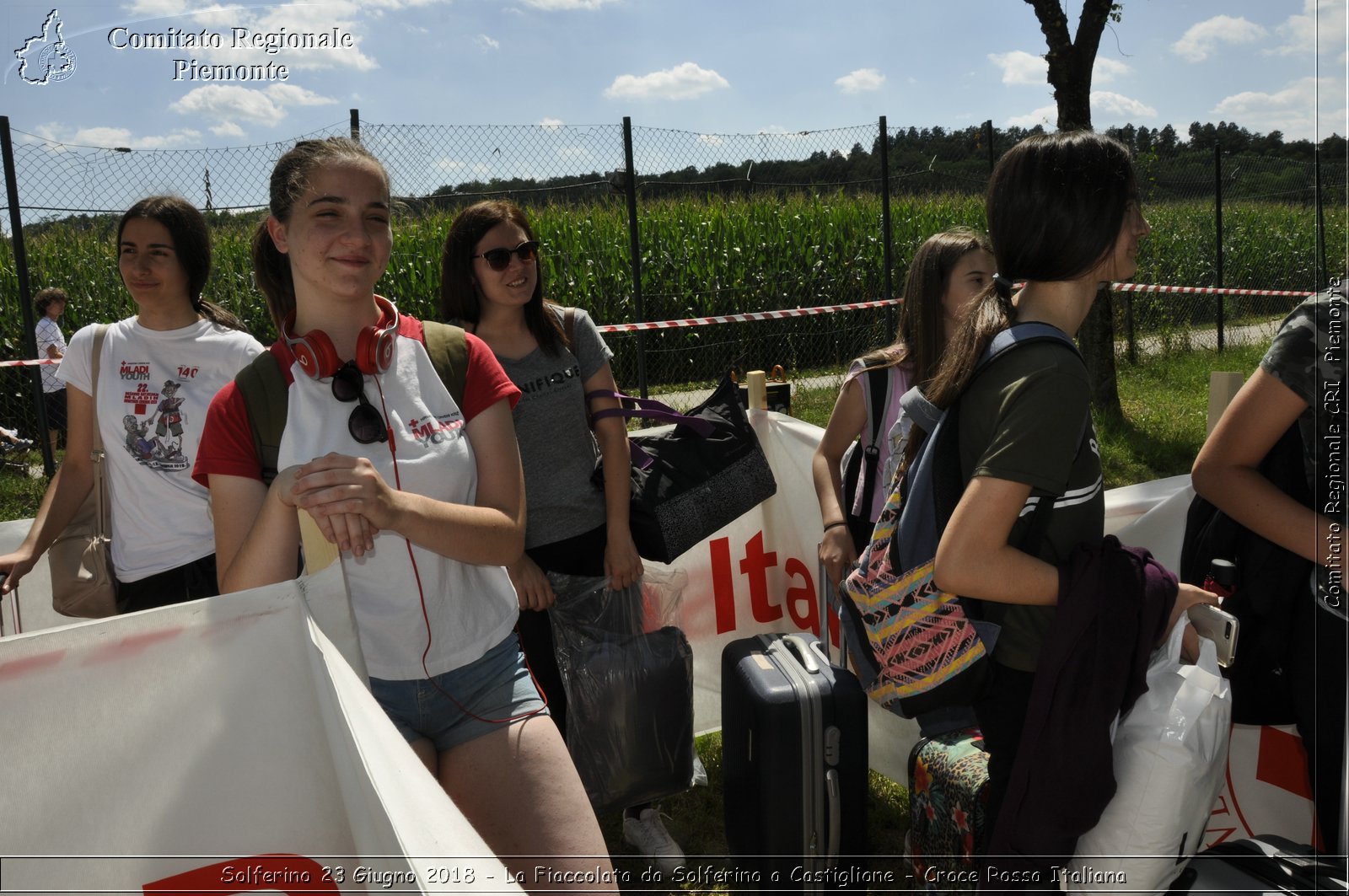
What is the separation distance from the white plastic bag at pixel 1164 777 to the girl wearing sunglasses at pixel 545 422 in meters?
1.79

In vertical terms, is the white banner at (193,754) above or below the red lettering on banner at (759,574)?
above

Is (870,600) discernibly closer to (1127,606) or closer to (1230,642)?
(1127,606)

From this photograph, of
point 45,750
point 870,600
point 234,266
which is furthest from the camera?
point 234,266

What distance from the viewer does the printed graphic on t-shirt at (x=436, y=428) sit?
1.93m

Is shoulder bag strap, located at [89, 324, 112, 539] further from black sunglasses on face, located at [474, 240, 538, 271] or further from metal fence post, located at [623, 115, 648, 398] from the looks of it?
metal fence post, located at [623, 115, 648, 398]

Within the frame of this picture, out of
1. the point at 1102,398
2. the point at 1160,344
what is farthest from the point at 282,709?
the point at 1160,344

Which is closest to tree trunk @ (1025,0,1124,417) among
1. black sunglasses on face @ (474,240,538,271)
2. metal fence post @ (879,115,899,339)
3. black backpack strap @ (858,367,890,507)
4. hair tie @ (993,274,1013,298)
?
metal fence post @ (879,115,899,339)

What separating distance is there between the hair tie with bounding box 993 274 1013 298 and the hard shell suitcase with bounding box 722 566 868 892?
4.16 feet

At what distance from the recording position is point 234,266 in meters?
12.2

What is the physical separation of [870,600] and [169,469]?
2279 millimetres

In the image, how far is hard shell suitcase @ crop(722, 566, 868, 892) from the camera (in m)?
A: 2.75

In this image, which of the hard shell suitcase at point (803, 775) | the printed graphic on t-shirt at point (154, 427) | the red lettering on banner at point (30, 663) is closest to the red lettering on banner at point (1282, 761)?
the hard shell suitcase at point (803, 775)

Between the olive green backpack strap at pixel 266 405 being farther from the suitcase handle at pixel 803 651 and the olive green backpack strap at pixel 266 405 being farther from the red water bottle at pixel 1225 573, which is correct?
the red water bottle at pixel 1225 573

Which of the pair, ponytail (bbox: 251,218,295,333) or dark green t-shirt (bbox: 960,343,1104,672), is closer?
dark green t-shirt (bbox: 960,343,1104,672)
